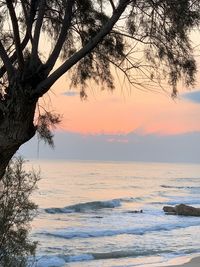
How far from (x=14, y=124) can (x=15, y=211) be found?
3.62 meters

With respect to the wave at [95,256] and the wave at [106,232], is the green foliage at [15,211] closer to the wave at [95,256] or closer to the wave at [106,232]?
the wave at [95,256]

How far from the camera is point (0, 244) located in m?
8.09

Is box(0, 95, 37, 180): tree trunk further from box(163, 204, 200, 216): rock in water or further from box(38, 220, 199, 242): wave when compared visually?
box(163, 204, 200, 216): rock in water

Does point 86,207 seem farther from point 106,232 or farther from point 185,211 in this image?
point 106,232

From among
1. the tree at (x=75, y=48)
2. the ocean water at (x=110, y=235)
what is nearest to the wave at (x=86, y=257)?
the ocean water at (x=110, y=235)

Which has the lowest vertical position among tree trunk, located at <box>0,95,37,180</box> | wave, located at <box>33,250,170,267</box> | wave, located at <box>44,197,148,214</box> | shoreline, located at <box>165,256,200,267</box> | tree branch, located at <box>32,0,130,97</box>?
Answer: wave, located at <box>44,197,148,214</box>

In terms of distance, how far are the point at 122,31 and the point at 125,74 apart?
1.59 feet

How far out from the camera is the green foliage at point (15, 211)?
8094mm

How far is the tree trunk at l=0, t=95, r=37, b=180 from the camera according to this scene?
4914mm

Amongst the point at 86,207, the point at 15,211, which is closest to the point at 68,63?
the point at 15,211

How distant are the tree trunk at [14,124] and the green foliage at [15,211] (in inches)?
124

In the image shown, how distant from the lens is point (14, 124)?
494 cm

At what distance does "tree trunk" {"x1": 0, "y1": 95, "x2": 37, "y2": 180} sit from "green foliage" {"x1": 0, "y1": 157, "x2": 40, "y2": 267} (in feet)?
10.3

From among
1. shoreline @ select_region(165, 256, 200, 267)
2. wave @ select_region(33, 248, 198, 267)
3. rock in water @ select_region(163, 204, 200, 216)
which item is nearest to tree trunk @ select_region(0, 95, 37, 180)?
shoreline @ select_region(165, 256, 200, 267)
